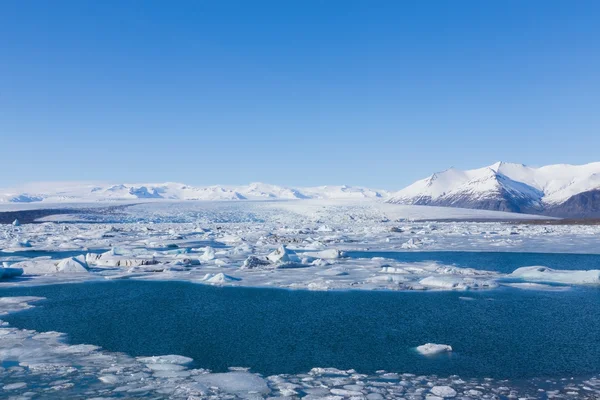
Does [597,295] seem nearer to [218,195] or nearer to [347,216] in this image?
[347,216]

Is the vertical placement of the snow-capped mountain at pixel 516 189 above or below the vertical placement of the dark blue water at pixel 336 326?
above

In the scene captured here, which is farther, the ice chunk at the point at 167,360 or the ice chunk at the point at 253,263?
the ice chunk at the point at 253,263

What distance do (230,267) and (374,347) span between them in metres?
9.42

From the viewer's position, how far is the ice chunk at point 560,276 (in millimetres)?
13586

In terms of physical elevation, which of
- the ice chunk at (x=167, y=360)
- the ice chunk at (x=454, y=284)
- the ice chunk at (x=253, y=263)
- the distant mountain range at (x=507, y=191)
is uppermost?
the distant mountain range at (x=507, y=191)

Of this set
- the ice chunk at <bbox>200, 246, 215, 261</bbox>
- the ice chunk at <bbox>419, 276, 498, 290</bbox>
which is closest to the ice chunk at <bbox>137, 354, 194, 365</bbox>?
the ice chunk at <bbox>419, 276, 498, 290</bbox>

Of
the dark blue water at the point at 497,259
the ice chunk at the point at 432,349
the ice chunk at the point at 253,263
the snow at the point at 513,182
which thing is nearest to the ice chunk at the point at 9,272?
the ice chunk at the point at 253,263

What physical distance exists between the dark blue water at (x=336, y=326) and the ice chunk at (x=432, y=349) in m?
0.15

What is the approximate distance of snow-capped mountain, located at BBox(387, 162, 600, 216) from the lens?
401 feet

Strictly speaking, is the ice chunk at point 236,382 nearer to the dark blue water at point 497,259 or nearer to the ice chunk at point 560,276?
the ice chunk at point 560,276

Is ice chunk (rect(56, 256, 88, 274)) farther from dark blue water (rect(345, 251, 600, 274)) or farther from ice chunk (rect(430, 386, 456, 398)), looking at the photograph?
ice chunk (rect(430, 386, 456, 398))

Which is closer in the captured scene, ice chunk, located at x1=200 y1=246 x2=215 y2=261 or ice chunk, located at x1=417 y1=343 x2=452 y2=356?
ice chunk, located at x1=417 y1=343 x2=452 y2=356

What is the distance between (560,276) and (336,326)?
7911mm

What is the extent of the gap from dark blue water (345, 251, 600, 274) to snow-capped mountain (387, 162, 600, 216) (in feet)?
342
